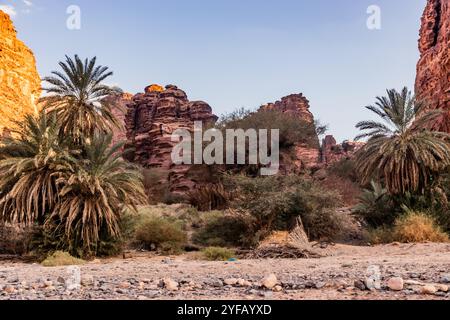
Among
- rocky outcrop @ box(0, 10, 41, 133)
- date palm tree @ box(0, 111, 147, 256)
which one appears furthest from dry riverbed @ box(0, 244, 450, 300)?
rocky outcrop @ box(0, 10, 41, 133)

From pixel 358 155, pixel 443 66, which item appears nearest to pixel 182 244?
pixel 358 155

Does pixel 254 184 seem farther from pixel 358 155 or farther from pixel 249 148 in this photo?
pixel 249 148

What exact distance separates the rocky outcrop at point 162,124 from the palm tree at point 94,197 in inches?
732

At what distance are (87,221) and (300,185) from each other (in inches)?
325

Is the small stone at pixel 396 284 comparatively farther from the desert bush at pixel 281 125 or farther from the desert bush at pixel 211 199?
the desert bush at pixel 281 125

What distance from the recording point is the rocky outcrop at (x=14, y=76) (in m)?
35.3

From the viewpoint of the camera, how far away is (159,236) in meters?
14.9

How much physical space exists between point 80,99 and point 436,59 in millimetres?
29237

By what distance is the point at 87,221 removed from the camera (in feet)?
41.8

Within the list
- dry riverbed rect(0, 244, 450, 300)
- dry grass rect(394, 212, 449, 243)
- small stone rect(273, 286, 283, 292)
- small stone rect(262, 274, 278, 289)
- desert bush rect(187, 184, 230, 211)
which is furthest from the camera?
desert bush rect(187, 184, 230, 211)

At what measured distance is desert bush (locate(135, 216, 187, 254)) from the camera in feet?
48.6

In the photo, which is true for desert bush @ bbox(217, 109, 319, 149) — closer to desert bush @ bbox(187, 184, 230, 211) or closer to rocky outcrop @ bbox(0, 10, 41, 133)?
desert bush @ bbox(187, 184, 230, 211)

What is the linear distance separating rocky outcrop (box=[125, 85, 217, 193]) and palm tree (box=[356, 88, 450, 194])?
716 inches

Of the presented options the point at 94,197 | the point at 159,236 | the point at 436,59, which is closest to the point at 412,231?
the point at 159,236
